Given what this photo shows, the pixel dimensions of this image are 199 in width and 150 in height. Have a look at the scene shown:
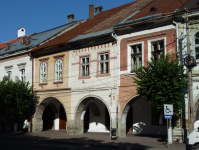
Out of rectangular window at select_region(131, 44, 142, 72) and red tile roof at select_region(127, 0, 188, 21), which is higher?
red tile roof at select_region(127, 0, 188, 21)

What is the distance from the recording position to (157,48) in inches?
734

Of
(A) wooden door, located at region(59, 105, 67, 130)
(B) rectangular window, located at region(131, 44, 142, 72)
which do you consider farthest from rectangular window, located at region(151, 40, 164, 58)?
(A) wooden door, located at region(59, 105, 67, 130)

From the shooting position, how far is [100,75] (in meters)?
21.5

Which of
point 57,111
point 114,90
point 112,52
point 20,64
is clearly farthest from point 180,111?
point 20,64

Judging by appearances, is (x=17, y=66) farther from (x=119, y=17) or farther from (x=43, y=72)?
(x=119, y=17)

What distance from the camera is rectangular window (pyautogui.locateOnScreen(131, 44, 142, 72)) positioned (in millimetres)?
19516

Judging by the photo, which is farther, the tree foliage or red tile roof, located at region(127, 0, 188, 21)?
the tree foliage

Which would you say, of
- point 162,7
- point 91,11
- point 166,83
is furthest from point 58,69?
point 166,83

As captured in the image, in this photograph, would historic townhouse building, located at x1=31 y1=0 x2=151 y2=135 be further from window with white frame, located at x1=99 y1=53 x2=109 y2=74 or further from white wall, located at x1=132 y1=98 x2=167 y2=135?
white wall, located at x1=132 y1=98 x2=167 y2=135

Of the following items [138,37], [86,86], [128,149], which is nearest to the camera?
[128,149]

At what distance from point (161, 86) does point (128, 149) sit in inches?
151

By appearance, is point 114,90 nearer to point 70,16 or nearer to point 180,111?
point 180,111

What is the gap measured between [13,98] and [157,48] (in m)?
13.3

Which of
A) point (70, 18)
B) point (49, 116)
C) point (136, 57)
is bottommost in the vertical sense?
point (49, 116)
